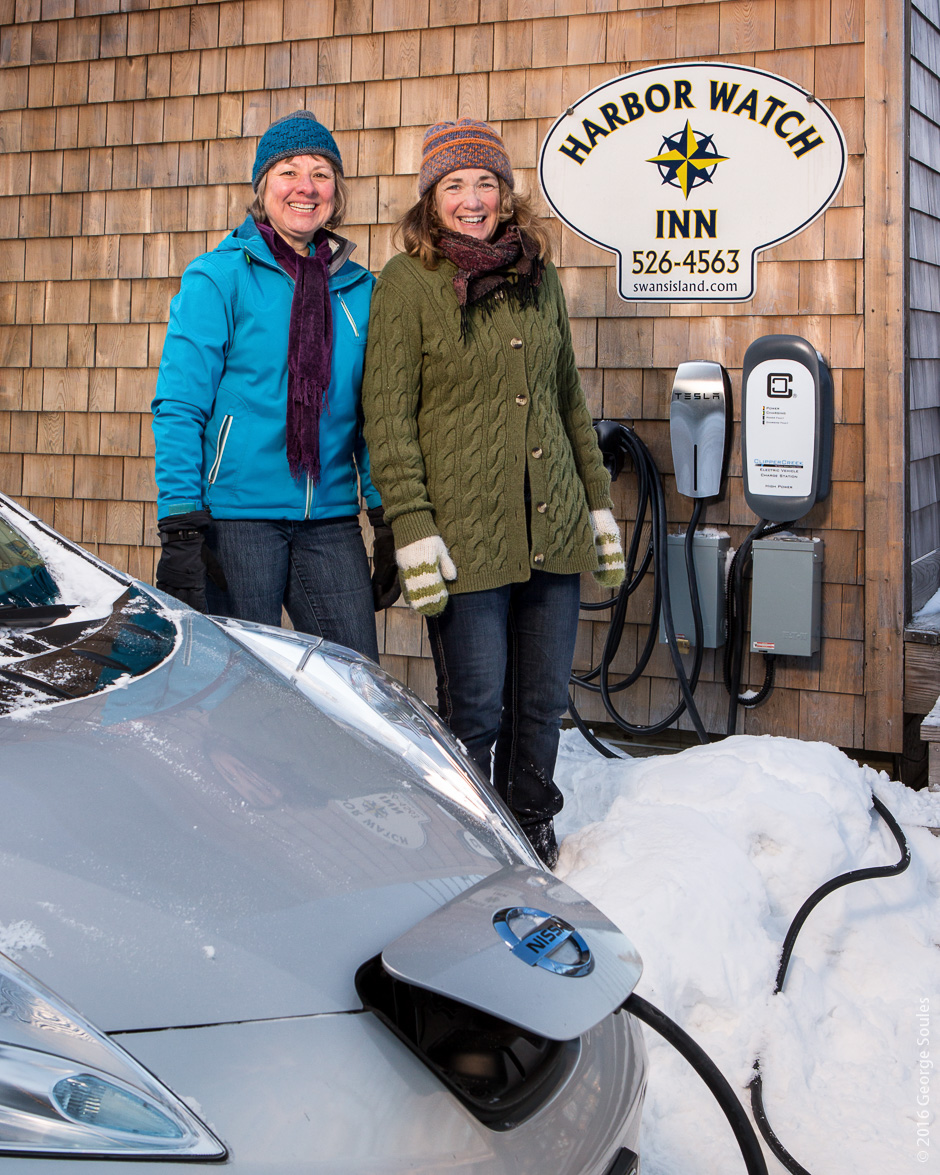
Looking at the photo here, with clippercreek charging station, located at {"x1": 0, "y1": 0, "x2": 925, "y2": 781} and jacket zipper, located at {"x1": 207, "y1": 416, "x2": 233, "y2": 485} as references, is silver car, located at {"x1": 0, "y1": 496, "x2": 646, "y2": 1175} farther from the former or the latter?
clippercreek charging station, located at {"x1": 0, "y1": 0, "x2": 925, "y2": 781}

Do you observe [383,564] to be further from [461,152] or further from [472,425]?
[461,152]

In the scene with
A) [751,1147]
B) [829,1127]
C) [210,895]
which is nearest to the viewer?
[210,895]

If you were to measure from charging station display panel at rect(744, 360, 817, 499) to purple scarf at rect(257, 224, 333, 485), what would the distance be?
1.53 m

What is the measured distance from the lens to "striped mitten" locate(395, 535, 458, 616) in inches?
90.8

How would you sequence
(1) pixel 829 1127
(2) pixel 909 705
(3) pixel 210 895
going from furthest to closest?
(2) pixel 909 705 < (1) pixel 829 1127 < (3) pixel 210 895

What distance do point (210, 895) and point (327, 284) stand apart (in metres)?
1.76

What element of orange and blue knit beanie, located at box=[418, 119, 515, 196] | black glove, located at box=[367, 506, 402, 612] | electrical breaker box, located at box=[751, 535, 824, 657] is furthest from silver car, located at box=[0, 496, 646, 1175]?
electrical breaker box, located at box=[751, 535, 824, 657]

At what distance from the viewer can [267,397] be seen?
2354mm

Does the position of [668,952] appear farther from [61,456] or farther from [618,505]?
[61,456]

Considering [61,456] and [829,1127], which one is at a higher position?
[61,456]

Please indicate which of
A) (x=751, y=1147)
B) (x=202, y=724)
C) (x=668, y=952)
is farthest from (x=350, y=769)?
(x=668, y=952)

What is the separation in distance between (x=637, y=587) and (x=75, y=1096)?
3061 mm

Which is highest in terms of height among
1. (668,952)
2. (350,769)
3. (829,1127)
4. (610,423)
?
(610,423)

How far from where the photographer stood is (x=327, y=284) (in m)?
2.40
